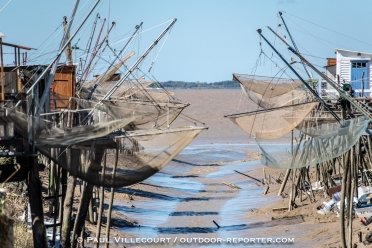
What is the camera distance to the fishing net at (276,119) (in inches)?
695

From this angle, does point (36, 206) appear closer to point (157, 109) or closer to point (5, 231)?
point (5, 231)

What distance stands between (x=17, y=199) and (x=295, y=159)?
5783 millimetres

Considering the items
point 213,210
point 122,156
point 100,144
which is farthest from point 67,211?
point 213,210

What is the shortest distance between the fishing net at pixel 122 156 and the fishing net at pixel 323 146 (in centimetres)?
277

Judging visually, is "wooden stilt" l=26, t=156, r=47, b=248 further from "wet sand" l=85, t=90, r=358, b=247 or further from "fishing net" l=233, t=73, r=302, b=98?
"fishing net" l=233, t=73, r=302, b=98

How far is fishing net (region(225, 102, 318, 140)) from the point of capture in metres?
17.7

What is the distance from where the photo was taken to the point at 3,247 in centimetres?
856

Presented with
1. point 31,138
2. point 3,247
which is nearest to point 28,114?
point 31,138

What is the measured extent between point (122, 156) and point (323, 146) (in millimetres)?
4203

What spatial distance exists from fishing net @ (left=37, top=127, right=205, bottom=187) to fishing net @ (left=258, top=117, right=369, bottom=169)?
109 inches

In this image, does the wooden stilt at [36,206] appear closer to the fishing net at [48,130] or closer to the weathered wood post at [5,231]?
the fishing net at [48,130]

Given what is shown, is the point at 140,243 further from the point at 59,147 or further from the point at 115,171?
the point at 59,147

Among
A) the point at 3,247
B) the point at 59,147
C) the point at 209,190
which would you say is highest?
the point at 59,147

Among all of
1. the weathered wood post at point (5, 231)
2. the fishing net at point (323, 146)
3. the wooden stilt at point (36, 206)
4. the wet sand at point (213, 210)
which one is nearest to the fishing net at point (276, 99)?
the wet sand at point (213, 210)
